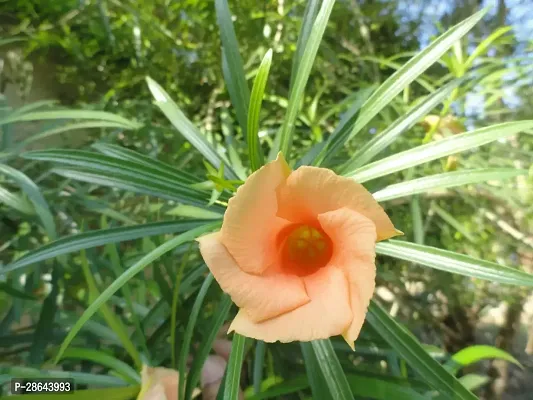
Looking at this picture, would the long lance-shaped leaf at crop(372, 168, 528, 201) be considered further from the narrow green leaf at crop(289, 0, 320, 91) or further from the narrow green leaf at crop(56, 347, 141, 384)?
the narrow green leaf at crop(56, 347, 141, 384)

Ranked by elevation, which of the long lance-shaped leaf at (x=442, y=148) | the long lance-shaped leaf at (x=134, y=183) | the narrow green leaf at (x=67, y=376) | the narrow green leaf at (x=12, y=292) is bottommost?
the narrow green leaf at (x=67, y=376)

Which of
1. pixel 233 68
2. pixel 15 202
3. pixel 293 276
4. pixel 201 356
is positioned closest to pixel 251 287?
pixel 293 276

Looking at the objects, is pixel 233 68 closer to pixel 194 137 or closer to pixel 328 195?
pixel 194 137

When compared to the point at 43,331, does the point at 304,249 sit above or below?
below

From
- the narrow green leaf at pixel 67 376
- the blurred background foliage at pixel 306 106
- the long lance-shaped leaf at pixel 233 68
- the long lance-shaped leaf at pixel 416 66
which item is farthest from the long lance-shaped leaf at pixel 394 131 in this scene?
the narrow green leaf at pixel 67 376

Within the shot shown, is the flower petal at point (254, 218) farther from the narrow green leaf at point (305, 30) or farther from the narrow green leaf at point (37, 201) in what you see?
the narrow green leaf at point (37, 201)

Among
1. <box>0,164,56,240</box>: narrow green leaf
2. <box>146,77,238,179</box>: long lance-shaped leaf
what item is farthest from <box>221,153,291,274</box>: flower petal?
<box>0,164,56,240</box>: narrow green leaf
